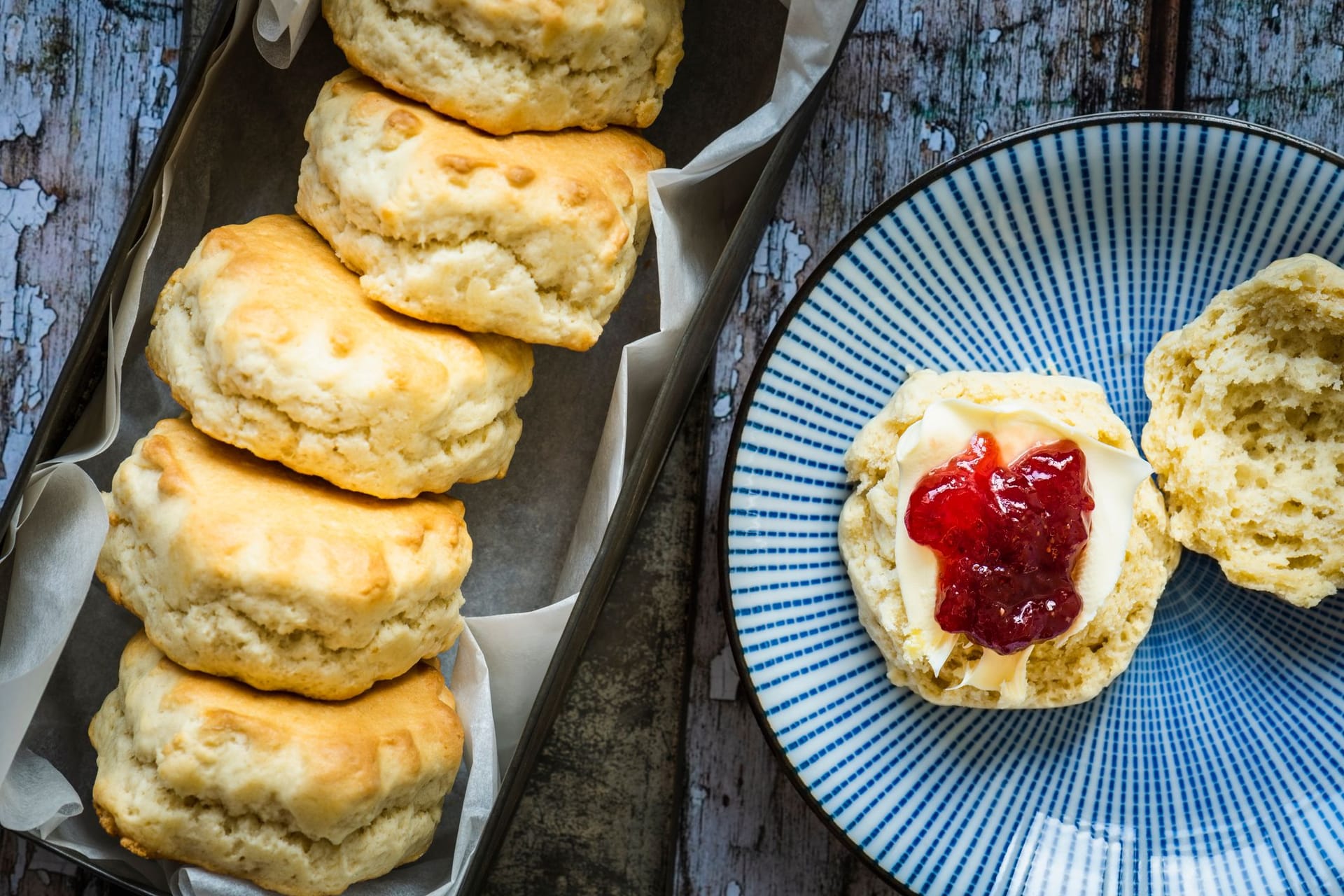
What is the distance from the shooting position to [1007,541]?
2.10m

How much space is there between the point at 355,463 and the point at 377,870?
0.80 m

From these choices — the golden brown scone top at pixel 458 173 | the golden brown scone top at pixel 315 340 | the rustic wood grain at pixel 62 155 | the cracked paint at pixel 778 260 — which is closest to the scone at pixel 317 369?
the golden brown scone top at pixel 315 340

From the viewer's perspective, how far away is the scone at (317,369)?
6.12 ft

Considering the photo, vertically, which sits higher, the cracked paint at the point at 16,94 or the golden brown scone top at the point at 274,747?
the cracked paint at the point at 16,94

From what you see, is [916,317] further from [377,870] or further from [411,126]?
[377,870]

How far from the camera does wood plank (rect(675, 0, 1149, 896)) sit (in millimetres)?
2553

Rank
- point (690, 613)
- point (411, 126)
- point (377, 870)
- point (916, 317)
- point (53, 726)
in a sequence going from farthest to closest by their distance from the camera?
1. point (690, 613)
2. point (916, 317)
3. point (53, 726)
4. point (377, 870)
5. point (411, 126)

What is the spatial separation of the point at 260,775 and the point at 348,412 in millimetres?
646

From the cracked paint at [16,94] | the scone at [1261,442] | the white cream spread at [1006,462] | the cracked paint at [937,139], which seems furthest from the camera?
the cracked paint at [937,139]

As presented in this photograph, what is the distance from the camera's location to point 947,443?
2.20 metres

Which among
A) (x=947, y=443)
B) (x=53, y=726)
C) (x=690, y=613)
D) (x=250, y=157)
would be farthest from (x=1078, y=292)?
(x=53, y=726)

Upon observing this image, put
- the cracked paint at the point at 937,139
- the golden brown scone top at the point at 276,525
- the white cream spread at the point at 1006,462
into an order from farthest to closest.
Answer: the cracked paint at the point at 937,139, the white cream spread at the point at 1006,462, the golden brown scone top at the point at 276,525

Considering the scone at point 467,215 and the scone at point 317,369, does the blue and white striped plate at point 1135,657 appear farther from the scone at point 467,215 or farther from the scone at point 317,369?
the scone at point 317,369

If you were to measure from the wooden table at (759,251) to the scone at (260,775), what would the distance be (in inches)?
23.5
